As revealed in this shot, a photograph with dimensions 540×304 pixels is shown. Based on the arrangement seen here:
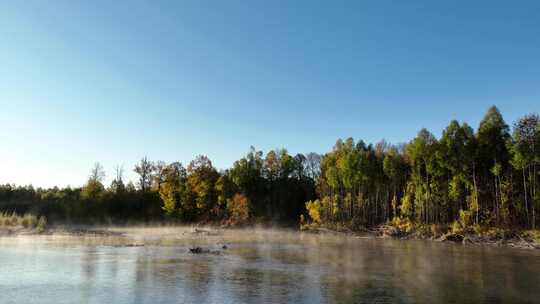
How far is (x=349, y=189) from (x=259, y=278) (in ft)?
185

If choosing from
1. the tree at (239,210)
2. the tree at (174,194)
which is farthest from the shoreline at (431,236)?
the tree at (174,194)

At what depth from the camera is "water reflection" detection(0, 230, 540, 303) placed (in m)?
17.4

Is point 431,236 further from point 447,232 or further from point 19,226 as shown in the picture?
point 19,226

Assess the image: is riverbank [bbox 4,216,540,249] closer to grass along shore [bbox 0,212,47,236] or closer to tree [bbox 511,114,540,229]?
grass along shore [bbox 0,212,47,236]

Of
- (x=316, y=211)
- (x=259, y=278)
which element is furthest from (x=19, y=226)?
(x=316, y=211)

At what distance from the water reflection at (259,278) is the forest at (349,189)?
20.1 metres

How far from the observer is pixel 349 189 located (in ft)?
251

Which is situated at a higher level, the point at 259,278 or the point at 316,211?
the point at 316,211

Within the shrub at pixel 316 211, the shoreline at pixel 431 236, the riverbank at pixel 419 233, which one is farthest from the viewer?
the shrub at pixel 316 211

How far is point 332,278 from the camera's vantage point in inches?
877

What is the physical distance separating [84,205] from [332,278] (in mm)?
79232

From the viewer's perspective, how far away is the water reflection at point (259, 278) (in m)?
17.4

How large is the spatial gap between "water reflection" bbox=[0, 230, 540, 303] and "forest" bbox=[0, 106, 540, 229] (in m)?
20.1

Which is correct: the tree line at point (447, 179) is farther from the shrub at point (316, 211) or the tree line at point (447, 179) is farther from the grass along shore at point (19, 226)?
the grass along shore at point (19, 226)
